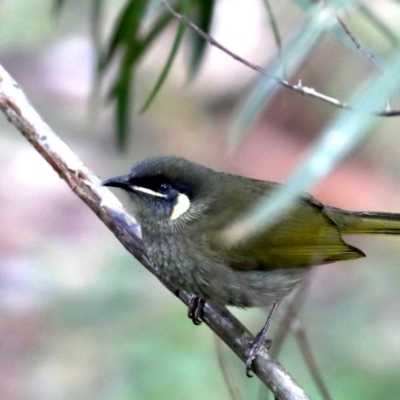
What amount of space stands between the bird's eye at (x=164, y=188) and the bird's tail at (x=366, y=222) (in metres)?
0.75

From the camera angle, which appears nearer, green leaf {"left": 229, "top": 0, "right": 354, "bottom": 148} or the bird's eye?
green leaf {"left": 229, "top": 0, "right": 354, "bottom": 148}

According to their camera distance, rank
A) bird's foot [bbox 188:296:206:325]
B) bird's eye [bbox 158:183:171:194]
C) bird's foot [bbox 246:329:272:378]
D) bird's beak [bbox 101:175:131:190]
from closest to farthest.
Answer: bird's foot [bbox 246:329:272:378]
bird's beak [bbox 101:175:131:190]
bird's eye [bbox 158:183:171:194]
bird's foot [bbox 188:296:206:325]

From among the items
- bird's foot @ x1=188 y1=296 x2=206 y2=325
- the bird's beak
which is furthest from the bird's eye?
bird's foot @ x1=188 y1=296 x2=206 y2=325

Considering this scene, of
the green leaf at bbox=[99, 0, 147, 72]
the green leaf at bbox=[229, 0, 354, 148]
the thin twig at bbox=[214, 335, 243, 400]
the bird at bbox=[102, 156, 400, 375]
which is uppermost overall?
the green leaf at bbox=[229, 0, 354, 148]

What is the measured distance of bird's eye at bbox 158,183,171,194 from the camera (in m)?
3.04

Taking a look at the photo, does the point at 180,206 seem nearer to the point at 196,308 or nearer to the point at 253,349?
the point at 196,308

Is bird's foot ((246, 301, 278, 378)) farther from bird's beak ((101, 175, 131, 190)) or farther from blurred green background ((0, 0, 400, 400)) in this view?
blurred green background ((0, 0, 400, 400))

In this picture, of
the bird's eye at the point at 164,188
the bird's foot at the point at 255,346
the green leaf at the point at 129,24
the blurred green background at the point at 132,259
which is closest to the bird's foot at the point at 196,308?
the bird's foot at the point at 255,346

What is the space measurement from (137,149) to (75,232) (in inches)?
49.9

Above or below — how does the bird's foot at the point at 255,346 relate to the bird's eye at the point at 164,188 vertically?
below

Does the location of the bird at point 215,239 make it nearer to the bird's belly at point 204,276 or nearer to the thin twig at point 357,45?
the bird's belly at point 204,276

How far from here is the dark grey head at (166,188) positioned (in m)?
3.00

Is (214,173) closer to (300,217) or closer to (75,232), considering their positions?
(300,217)

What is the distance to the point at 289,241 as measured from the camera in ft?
10.6
